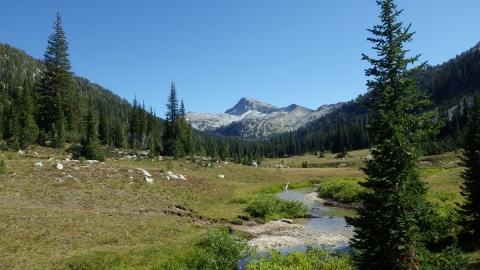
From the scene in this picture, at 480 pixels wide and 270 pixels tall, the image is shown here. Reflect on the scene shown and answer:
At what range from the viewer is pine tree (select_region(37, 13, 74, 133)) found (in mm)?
68000

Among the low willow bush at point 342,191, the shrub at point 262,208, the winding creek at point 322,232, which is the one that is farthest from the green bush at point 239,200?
the low willow bush at point 342,191

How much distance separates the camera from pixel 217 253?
2175 cm

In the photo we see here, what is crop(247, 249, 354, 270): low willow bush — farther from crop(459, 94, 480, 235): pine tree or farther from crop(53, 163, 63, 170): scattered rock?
crop(53, 163, 63, 170): scattered rock

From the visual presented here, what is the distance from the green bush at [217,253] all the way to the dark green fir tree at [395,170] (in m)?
9.71

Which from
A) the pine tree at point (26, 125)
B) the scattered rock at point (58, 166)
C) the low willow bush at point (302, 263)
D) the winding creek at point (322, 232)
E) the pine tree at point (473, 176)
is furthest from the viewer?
the pine tree at point (26, 125)

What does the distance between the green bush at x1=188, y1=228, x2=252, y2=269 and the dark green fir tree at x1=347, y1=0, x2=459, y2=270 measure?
9.71 m

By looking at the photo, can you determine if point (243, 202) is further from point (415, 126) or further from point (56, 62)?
point (56, 62)

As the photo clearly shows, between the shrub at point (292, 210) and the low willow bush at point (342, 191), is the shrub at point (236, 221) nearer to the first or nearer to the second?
the shrub at point (292, 210)

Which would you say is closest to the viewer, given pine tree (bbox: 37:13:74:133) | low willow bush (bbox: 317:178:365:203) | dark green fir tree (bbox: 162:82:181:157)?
low willow bush (bbox: 317:178:365:203)

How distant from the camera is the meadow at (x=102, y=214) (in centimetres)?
1950

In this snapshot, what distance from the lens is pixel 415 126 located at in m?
15.1

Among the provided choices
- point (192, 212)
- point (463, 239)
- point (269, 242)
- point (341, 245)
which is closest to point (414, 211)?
point (463, 239)

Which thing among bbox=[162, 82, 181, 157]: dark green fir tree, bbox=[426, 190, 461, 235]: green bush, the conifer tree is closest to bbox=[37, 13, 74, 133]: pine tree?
the conifer tree

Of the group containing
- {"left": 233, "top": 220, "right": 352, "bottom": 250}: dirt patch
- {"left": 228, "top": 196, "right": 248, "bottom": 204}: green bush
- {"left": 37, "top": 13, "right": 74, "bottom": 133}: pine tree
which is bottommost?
{"left": 233, "top": 220, "right": 352, "bottom": 250}: dirt patch
